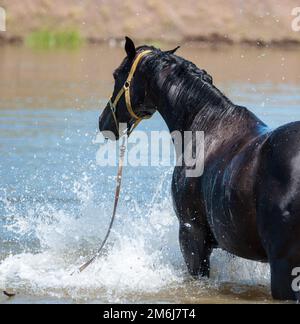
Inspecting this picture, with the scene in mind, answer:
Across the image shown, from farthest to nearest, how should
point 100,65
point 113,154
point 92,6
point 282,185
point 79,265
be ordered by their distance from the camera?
point 92,6
point 100,65
point 113,154
point 79,265
point 282,185

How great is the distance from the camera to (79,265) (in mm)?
7723

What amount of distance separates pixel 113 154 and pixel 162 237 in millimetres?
4387

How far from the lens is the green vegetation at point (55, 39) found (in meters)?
28.7

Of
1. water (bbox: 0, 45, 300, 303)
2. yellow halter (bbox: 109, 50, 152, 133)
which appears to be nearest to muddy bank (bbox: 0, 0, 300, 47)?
water (bbox: 0, 45, 300, 303)

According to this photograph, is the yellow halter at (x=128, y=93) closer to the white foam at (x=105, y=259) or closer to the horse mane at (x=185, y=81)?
the horse mane at (x=185, y=81)

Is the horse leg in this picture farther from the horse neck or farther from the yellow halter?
the yellow halter

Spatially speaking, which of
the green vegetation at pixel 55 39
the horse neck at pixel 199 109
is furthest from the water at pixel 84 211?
the green vegetation at pixel 55 39

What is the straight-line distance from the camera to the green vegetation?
28.7m

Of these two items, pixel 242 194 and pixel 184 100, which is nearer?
pixel 242 194

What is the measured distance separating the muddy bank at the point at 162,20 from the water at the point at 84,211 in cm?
1027

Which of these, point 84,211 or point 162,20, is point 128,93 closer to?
point 84,211

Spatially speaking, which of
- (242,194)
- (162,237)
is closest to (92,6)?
(162,237)

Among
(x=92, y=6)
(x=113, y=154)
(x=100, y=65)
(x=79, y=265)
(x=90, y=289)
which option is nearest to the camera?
(x=90, y=289)
